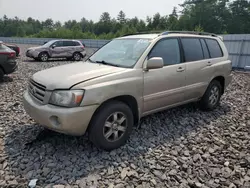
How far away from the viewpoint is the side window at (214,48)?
5.03 meters

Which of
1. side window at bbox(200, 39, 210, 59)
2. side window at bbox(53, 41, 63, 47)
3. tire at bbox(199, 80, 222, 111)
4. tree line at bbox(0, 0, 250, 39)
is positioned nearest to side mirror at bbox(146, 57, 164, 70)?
side window at bbox(200, 39, 210, 59)

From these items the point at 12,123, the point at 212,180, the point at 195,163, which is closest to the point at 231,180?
the point at 212,180

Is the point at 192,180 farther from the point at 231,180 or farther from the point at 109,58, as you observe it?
the point at 109,58

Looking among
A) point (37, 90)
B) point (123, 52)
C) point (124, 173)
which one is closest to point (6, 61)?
point (37, 90)

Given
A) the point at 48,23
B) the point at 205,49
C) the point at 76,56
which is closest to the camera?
the point at 205,49

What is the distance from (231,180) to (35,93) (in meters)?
3.01

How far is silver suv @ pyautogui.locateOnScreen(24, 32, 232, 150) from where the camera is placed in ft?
9.77

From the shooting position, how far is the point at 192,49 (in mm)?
4570

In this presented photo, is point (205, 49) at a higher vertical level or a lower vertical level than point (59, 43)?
higher

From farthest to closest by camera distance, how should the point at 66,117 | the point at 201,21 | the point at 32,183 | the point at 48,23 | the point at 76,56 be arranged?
1. the point at 48,23
2. the point at 201,21
3. the point at 76,56
4. the point at 66,117
5. the point at 32,183

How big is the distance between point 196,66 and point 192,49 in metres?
0.37

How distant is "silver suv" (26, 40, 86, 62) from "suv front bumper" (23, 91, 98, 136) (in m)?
13.0

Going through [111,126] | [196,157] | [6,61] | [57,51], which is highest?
[6,61]

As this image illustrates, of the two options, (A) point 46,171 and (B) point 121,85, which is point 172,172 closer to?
(B) point 121,85
